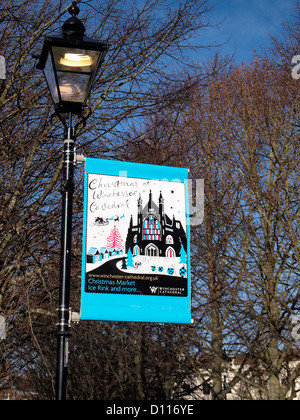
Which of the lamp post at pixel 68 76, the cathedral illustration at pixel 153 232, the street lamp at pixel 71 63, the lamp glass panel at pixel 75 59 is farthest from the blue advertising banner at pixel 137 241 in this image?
the lamp glass panel at pixel 75 59

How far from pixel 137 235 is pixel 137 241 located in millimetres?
63

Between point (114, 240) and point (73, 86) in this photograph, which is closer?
point (73, 86)

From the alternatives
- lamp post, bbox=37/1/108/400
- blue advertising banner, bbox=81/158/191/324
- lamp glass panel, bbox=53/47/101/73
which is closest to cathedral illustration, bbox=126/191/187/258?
blue advertising banner, bbox=81/158/191/324

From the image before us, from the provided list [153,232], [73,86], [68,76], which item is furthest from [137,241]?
[68,76]

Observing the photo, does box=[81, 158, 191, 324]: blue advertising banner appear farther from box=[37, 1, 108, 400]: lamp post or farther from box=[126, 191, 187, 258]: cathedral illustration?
box=[37, 1, 108, 400]: lamp post

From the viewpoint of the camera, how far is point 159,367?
Result: 67.8 feet

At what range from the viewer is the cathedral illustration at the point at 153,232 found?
6.44m

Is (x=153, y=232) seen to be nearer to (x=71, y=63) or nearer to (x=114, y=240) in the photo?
(x=114, y=240)

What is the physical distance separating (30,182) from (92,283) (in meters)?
4.86

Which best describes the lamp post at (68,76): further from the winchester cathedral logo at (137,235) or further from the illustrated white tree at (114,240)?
the illustrated white tree at (114,240)

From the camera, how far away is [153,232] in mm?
6488

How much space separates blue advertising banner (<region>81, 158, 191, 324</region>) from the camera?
6.18m

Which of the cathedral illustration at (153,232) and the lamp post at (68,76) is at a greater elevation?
the lamp post at (68,76)

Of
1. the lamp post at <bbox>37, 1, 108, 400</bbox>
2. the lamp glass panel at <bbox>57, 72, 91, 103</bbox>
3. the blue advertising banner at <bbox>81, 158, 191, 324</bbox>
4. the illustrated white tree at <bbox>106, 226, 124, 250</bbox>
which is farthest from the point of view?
the illustrated white tree at <bbox>106, 226, 124, 250</bbox>
